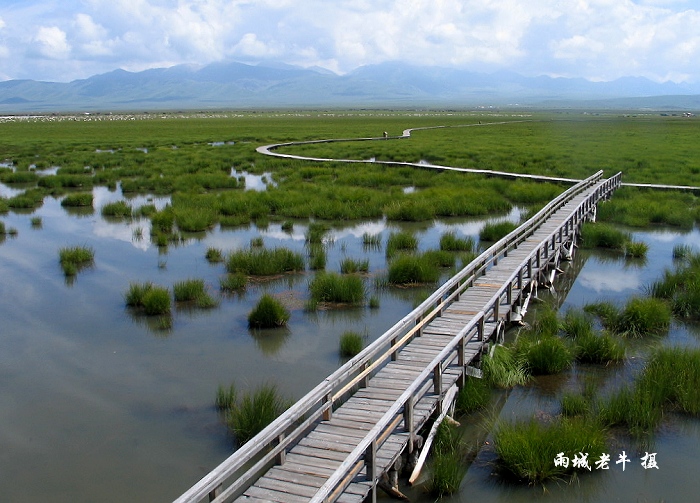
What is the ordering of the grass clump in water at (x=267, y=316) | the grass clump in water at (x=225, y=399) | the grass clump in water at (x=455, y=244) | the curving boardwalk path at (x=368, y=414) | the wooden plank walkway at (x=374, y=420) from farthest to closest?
the grass clump in water at (x=455, y=244) → the grass clump in water at (x=267, y=316) → the grass clump in water at (x=225, y=399) → the wooden plank walkway at (x=374, y=420) → the curving boardwalk path at (x=368, y=414)

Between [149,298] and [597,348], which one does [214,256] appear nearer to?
[149,298]

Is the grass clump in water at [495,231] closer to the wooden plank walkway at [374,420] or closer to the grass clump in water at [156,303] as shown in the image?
the wooden plank walkway at [374,420]

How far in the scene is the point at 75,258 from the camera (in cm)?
1520

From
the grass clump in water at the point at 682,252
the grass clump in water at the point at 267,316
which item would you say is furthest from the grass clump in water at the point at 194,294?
the grass clump in water at the point at 682,252

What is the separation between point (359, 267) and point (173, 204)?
10868 mm

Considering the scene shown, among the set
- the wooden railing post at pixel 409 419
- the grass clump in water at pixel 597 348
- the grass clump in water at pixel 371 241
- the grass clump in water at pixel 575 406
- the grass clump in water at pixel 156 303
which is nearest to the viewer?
the wooden railing post at pixel 409 419

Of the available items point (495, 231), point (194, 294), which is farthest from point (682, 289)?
point (194, 294)

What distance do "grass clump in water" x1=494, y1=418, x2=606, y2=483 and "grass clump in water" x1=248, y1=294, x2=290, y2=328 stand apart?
4.90 meters

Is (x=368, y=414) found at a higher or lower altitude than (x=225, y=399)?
higher

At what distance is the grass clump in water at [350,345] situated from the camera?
9.63m

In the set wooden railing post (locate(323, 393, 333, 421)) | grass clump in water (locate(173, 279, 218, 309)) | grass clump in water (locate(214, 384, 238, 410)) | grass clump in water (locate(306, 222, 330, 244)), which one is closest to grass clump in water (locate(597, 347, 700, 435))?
wooden railing post (locate(323, 393, 333, 421))

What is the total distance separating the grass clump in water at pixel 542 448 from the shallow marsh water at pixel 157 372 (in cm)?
17

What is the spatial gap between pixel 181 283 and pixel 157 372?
357 centimetres

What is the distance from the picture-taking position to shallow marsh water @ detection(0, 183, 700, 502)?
6.57 metres
